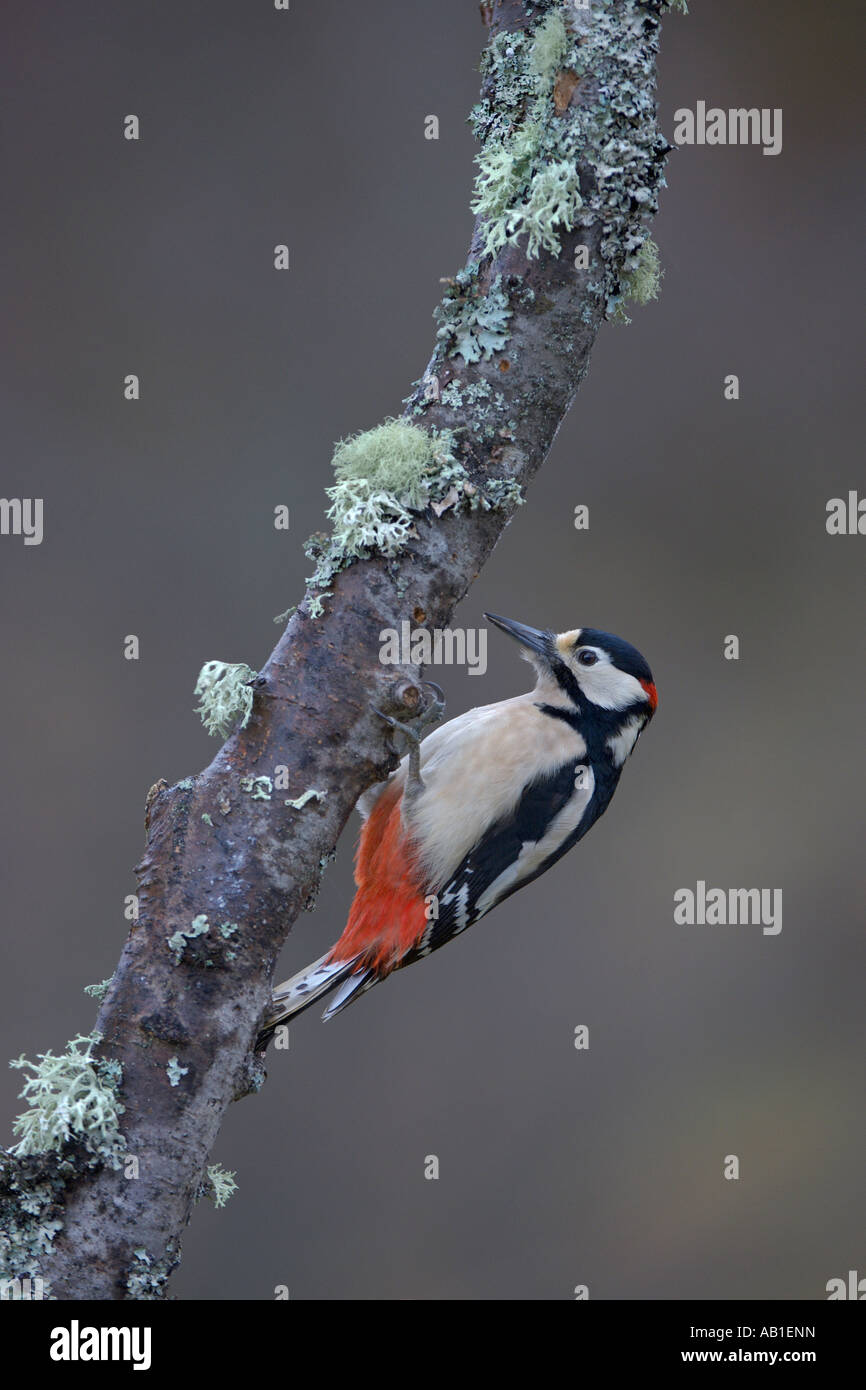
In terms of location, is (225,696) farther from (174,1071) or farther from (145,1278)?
(145,1278)

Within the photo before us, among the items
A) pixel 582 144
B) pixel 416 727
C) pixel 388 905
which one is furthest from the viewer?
pixel 388 905

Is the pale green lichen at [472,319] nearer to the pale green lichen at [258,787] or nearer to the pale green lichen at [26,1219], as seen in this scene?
the pale green lichen at [258,787]

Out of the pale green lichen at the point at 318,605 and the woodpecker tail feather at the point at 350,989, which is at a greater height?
the pale green lichen at the point at 318,605

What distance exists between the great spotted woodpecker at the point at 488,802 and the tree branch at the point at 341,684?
40cm

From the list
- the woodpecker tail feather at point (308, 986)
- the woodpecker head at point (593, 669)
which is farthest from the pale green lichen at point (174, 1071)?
the woodpecker head at point (593, 669)

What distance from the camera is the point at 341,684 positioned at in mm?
1270

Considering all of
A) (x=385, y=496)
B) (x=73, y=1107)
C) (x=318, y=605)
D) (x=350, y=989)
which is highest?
(x=385, y=496)

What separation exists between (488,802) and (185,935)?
629 mm

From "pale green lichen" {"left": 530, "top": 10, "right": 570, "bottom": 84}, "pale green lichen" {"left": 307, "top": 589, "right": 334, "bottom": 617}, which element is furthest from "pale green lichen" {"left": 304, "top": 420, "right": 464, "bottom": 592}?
"pale green lichen" {"left": 530, "top": 10, "right": 570, "bottom": 84}

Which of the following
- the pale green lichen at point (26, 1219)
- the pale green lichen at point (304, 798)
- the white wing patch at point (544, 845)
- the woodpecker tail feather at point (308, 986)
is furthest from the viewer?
the white wing patch at point (544, 845)

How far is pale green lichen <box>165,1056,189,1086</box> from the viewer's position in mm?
1197

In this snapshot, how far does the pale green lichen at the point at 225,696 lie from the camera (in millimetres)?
1274

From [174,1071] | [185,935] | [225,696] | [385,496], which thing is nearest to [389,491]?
[385,496]
